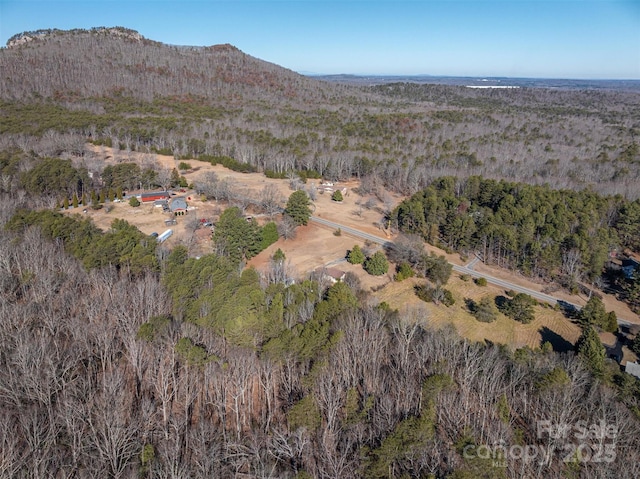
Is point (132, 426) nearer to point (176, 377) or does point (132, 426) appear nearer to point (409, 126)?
point (176, 377)

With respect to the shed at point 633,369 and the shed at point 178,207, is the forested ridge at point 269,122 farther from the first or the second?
the shed at point 633,369

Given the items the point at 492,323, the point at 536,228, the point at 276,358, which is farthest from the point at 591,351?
the point at 536,228

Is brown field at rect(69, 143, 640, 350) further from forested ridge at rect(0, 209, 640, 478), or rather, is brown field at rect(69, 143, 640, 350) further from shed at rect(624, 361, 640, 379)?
forested ridge at rect(0, 209, 640, 478)

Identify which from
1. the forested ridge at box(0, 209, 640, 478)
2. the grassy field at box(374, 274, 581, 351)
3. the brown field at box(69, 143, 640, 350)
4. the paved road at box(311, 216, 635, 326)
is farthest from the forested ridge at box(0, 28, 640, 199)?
the forested ridge at box(0, 209, 640, 478)

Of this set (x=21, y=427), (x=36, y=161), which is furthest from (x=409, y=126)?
(x=21, y=427)

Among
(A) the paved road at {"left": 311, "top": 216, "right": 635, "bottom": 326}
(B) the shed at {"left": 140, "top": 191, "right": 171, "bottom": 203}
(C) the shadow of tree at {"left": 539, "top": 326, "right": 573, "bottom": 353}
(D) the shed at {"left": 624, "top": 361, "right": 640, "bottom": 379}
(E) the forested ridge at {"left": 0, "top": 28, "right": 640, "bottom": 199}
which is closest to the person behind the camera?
(D) the shed at {"left": 624, "top": 361, "right": 640, "bottom": 379}

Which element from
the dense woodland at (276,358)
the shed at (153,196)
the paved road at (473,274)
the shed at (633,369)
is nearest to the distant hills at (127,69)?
the dense woodland at (276,358)
